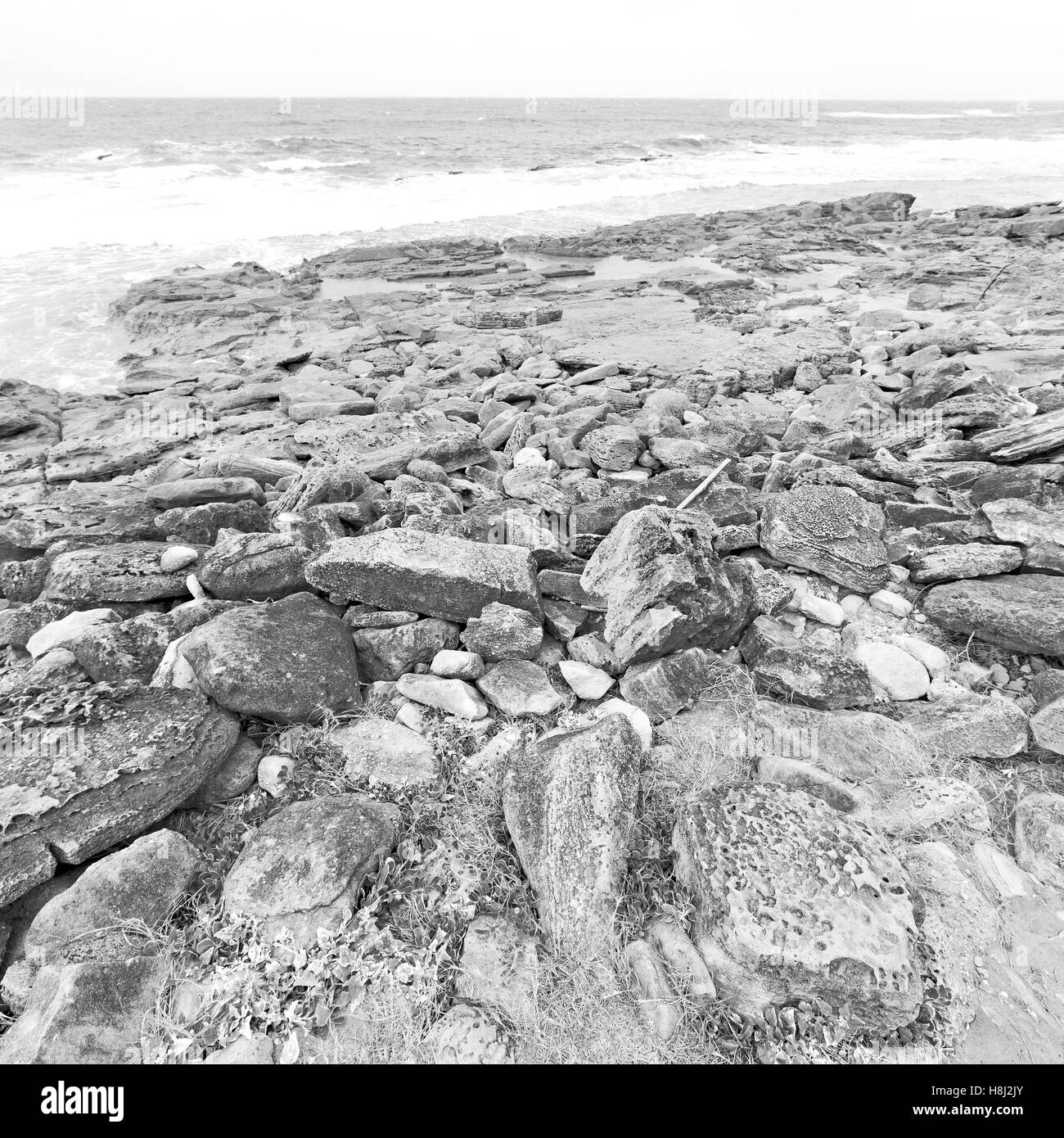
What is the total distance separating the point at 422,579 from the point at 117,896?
1.63m

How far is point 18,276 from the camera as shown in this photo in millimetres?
13430

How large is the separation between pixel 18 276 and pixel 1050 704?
17311 millimetres

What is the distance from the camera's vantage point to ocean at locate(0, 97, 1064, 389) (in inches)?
541

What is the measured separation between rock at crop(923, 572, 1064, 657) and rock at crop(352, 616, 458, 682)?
2333 millimetres

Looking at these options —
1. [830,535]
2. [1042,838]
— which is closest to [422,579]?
[830,535]

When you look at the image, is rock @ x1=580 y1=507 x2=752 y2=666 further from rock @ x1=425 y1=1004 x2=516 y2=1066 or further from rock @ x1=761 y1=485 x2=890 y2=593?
rock @ x1=425 y1=1004 x2=516 y2=1066

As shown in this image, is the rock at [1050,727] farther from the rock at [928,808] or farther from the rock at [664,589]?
the rock at [664,589]

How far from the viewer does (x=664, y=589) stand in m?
3.04

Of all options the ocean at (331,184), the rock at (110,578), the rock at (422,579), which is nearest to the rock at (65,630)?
the rock at (110,578)

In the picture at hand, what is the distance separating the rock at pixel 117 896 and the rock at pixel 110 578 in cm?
143

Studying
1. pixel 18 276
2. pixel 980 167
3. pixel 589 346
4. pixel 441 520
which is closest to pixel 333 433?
pixel 441 520

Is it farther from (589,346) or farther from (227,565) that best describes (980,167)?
(227,565)

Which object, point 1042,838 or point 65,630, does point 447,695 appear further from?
point 1042,838

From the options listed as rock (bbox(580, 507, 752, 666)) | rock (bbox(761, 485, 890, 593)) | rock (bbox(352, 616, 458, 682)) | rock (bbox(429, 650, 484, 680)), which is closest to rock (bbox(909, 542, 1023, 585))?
rock (bbox(761, 485, 890, 593))
